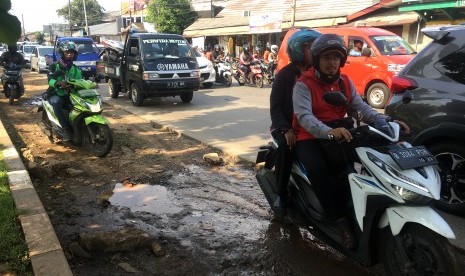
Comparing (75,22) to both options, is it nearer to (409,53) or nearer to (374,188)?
(409,53)

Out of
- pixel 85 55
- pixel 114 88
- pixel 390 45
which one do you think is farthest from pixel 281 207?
pixel 85 55

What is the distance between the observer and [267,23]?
2519 cm

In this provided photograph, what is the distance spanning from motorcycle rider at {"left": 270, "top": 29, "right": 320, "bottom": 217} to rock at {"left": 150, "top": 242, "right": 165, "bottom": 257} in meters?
1.03

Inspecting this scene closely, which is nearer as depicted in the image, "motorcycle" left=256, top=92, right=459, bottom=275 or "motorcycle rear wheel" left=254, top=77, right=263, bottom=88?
"motorcycle" left=256, top=92, right=459, bottom=275

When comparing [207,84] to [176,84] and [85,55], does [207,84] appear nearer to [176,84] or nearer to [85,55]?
[176,84]

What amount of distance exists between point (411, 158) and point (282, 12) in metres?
27.3

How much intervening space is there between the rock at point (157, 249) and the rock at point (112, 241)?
0.07 metres

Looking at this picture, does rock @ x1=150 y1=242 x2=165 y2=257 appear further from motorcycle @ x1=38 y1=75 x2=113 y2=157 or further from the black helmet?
motorcycle @ x1=38 y1=75 x2=113 y2=157

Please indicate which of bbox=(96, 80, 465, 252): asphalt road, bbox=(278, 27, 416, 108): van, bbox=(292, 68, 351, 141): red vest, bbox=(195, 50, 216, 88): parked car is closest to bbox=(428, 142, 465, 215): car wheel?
bbox=(96, 80, 465, 252): asphalt road

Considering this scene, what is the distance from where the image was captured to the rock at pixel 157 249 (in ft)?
11.4

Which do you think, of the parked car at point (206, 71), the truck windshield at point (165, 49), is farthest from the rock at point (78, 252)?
the parked car at point (206, 71)

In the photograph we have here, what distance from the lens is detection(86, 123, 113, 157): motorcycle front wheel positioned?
6281 millimetres

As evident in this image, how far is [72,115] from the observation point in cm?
652

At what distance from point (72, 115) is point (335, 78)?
4.67 meters
